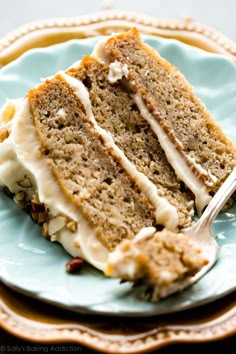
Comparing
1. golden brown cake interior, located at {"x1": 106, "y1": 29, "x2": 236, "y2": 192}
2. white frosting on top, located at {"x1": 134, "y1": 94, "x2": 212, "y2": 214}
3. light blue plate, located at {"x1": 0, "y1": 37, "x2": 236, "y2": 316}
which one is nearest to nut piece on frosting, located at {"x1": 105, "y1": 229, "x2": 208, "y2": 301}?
light blue plate, located at {"x1": 0, "y1": 37, "x2": 236, "y2": 316}

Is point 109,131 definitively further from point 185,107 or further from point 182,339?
point 182,339

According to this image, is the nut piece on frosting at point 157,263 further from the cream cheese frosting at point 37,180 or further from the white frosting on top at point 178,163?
the white frosting on top at point 178,163

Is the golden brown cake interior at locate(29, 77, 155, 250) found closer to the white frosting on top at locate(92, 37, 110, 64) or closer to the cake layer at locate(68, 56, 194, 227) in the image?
the cake layer at locate(68, 56, 194, 227)

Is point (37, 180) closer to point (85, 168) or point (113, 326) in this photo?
point (85, 168)

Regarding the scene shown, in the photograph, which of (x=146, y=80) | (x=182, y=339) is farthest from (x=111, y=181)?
(x=182, y=339)

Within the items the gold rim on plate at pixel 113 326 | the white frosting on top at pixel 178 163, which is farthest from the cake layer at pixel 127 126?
the gold rim on plate at pixel 113 326
